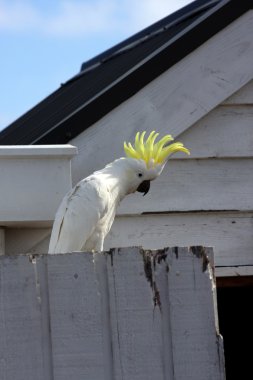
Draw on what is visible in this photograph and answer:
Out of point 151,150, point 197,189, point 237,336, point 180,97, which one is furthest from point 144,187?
point 237,336

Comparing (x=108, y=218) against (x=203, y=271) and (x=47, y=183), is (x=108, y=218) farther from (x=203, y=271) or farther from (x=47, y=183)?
(x=203, y=271)

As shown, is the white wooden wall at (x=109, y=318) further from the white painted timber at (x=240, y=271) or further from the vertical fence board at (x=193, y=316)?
the white painted timber at (x=240, y=271)

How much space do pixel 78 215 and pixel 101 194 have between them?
135 millimetres

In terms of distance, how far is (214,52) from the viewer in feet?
15.5

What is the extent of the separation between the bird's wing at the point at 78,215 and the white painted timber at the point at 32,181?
0.49 ft

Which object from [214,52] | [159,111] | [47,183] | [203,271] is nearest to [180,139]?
[159,111]

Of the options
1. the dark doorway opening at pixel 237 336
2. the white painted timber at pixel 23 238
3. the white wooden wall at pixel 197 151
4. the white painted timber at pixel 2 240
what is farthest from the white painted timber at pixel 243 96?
the dark doorway opening at pixel 237 336

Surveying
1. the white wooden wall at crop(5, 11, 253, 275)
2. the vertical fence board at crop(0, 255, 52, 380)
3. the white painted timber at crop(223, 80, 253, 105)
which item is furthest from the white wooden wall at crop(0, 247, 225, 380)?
the white painted timber at crop(223, 80, 253, 105)

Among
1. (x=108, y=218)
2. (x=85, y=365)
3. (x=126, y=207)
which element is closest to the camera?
(x=85, y=365)

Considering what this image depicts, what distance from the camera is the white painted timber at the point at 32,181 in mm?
4109

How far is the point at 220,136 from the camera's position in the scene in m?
4.71

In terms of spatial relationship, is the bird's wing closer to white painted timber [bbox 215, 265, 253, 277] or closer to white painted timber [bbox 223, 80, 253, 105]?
white painted timber [bbox 215, 265, 253, 277]

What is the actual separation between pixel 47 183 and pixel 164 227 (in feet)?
2.41

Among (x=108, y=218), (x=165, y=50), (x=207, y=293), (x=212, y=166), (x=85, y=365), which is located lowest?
(x=85, y=365)
